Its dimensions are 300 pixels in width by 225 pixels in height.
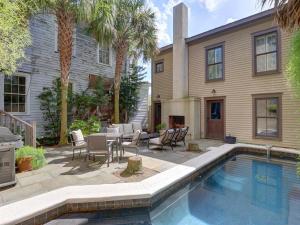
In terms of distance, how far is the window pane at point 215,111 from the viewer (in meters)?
11.9

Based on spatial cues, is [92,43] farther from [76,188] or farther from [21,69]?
[76,188]

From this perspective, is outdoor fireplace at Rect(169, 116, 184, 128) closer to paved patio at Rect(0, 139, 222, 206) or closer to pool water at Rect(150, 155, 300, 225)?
paved patio at Rect(0, 139, 222, 206)

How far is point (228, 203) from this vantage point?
4.79 m

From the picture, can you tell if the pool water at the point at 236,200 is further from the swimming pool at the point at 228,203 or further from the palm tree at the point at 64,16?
the palm tree at the point at 64,16

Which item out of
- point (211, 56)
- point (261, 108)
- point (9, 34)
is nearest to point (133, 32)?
point (211, 56)

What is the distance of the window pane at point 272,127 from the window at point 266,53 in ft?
7.34

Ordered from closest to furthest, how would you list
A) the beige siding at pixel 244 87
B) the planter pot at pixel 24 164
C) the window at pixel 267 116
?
the planter pot at pixel 24 164, the beige siding at pixel 244 87, the window at pixel 267 116

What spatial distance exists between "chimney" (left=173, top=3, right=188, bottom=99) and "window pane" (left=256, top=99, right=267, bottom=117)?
4258mm

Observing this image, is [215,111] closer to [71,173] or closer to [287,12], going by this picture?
[287,12]

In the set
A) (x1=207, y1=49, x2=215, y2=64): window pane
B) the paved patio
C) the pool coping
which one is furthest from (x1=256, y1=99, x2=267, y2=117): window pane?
the pool coping

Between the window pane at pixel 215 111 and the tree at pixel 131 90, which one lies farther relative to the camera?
the tree at pixel 131 90

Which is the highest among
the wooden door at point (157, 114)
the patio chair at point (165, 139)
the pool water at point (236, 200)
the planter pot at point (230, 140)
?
the wooden door at point (157, 114)

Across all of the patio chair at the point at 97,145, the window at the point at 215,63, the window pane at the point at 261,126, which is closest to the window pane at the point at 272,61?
the window at the point at 215,63

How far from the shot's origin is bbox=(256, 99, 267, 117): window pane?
10.1 m
